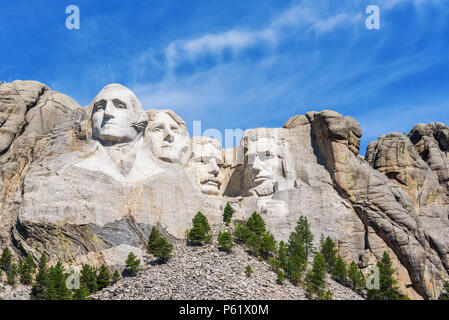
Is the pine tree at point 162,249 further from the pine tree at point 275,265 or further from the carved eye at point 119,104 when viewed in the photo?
the carved eye at point 119,104

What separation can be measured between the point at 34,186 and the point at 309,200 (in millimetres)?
12326

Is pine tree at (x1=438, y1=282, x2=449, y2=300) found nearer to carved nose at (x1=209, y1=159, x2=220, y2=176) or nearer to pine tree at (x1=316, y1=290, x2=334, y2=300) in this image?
pine tree at (x1=316, y1=290, x2=334, y2=300)

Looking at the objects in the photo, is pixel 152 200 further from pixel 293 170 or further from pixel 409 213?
pixel 409 213

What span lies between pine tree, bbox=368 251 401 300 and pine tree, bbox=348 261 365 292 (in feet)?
2.07

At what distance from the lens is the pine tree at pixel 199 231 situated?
33.7 meters

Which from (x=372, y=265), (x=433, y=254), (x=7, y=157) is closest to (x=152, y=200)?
(x=7, y=157)

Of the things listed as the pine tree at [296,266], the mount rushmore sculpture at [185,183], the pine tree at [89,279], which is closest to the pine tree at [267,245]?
the pine tree at [296,266]

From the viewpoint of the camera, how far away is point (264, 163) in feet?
128

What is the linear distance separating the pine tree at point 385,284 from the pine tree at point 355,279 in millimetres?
631

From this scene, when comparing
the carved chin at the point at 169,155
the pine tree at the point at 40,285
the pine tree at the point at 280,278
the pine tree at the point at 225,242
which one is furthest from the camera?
the carved chin at the point at 169,155

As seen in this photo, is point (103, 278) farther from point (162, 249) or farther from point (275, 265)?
point (275, 265)

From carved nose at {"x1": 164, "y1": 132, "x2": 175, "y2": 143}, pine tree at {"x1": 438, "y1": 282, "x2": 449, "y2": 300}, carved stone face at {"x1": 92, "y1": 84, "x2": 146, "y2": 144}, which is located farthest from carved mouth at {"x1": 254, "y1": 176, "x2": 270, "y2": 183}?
pine tree at {"x1": 438, "y1": 282, "x2": 449, "y2": 300}

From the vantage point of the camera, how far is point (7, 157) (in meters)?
36.0

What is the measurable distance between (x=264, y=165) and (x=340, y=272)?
750 cm
